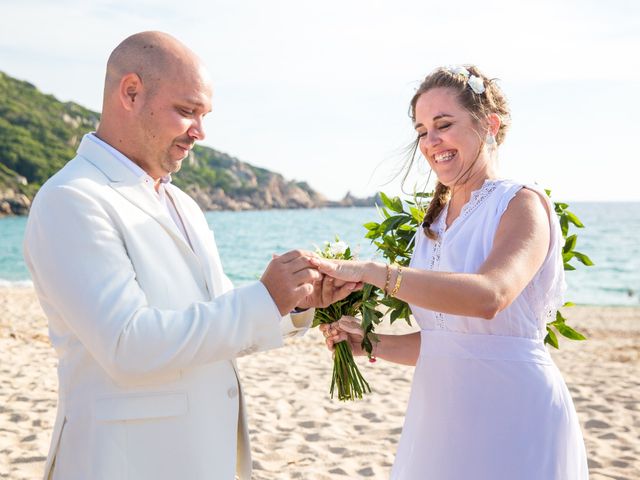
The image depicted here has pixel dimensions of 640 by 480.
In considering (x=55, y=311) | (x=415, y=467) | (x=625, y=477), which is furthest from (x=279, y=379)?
(x=55, y=311)

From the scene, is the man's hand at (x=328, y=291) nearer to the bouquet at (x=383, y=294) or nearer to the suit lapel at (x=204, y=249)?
the bouquet at (x=383, y=294)

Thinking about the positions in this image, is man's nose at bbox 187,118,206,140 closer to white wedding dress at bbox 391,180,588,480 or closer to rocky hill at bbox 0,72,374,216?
white wedding dress at bbox 391,180,588,480

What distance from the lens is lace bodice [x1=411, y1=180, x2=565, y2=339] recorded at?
9.69 ft

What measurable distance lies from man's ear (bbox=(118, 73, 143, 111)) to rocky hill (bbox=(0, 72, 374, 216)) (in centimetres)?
7370

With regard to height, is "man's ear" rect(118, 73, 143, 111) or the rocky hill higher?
the rocky hill

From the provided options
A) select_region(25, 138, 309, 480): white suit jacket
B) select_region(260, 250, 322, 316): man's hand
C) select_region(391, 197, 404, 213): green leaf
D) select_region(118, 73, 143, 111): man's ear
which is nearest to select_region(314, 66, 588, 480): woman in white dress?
select_region(260, 250, 322, 316): man's hand

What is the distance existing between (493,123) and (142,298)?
1789 millimetres

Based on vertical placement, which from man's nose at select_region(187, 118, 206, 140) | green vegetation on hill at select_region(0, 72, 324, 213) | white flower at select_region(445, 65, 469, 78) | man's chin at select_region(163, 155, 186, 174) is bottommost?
man's chin at select_region(163, 155, 186, 174)

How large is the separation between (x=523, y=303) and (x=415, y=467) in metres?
0.88

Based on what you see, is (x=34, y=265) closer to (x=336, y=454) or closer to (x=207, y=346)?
(x=207, y=346)

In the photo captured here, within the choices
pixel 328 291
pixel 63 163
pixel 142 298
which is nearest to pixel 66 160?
A: pixel 63 163

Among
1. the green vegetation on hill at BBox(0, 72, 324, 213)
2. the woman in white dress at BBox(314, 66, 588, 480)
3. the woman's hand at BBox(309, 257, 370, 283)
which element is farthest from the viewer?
the green vegetation on hill at BBox(0, 72, 324, 213)

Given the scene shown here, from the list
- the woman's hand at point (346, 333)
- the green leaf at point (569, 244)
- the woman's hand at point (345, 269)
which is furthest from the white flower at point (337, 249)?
the green leaf at point (569, 244)

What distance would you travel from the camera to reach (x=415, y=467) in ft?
10.5
